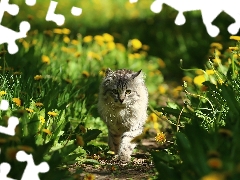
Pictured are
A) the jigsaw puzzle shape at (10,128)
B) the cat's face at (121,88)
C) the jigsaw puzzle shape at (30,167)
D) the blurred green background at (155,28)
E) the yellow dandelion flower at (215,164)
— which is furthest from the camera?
the blurred green background at (155,28)

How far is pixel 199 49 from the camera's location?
12.4 meters

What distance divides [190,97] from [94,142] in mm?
1359

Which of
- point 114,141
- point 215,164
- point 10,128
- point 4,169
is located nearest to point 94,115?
point 114,141

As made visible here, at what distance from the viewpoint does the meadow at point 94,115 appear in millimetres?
4609

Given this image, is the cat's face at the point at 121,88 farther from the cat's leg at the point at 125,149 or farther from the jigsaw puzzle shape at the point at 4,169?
the jigsaw puzzle shape at the point at 4,169

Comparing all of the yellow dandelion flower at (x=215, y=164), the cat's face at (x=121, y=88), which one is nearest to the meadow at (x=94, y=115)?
the yellow dandelion flower at (x=215, y=164)

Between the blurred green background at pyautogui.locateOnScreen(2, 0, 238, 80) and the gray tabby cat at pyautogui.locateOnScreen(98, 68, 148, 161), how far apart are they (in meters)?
5.09

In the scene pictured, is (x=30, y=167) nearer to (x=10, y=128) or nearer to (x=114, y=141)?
(x=10, y=128)

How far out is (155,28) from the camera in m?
13.4

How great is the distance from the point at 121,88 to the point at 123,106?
0.19 meters

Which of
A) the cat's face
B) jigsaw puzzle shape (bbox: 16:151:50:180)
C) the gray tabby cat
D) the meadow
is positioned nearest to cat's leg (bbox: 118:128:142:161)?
the gray tabby cat

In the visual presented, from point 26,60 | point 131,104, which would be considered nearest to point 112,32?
Answer: point 26,60

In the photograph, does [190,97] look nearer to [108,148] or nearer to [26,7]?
[108,148]

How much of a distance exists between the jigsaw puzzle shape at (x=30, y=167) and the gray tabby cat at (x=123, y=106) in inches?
70.4
